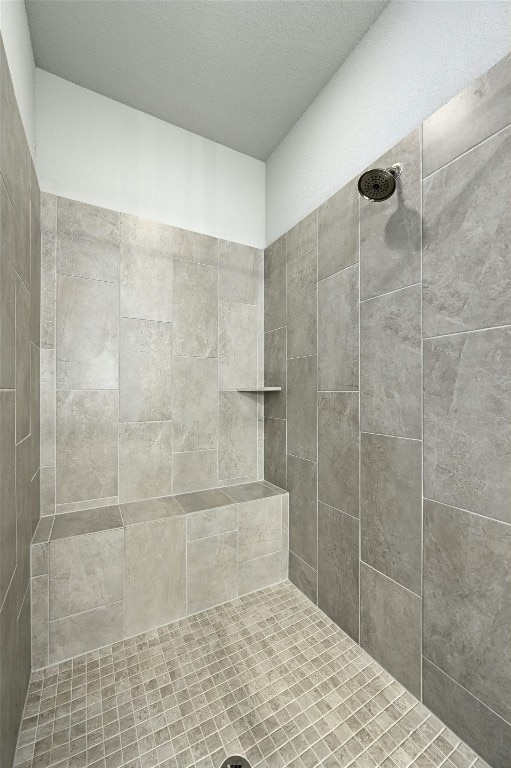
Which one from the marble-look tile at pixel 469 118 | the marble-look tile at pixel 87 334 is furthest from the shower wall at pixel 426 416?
the marble-look tile at pixel 87 334

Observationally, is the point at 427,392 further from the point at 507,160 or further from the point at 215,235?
the point at 215,235

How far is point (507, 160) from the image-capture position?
0.89 m

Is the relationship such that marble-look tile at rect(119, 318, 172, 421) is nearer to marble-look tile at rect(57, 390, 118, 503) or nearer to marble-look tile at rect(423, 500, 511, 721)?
marble-look tile at rect(57, 390, 118, 503)

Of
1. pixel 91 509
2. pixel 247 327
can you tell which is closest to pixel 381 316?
pixel 247 327

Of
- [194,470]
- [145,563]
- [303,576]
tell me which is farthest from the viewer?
[194,470]

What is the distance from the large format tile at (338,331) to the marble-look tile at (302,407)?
88mm

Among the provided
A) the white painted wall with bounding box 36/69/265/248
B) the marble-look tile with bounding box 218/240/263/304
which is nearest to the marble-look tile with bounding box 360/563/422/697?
the marble-look tile with bounding box 218/240/263/304

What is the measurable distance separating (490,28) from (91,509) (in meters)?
2.29

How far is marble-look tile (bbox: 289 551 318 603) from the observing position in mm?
1633

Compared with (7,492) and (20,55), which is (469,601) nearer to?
(7,492)

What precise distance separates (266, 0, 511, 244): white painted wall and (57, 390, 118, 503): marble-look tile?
1.43m

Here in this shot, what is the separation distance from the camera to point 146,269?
5.83 ft

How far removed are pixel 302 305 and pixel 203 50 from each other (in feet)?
3.92

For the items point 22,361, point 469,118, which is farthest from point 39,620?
point 469,118
